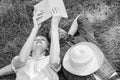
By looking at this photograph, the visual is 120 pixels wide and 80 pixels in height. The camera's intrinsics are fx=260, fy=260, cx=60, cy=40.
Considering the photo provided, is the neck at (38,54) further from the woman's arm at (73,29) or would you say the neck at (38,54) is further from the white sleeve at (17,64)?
the woman's arm at (73,29)

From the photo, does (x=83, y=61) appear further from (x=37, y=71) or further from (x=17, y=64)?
(x=17, y=64)

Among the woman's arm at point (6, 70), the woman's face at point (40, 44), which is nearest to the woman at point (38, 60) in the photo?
the woman's face at point (40, 44)

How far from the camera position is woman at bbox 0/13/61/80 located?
9.39 ft

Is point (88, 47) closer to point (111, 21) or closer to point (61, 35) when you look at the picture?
point (61, 35)

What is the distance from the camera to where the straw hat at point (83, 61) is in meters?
2.66

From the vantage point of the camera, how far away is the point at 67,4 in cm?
387

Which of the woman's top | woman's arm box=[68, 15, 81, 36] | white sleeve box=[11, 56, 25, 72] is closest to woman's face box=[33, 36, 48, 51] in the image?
the woman's top

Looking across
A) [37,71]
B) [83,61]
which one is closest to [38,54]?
[37,71]

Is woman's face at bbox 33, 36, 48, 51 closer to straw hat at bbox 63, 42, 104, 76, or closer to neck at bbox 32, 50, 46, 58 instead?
neck at bbox 32, 50, 46, 58

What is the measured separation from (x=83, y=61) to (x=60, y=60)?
43cm

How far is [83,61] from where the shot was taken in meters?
2.66

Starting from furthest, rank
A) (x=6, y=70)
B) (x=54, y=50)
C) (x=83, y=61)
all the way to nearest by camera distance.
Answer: (x=6, y=70) < (x=54, y=50) < (x=83, y=61)

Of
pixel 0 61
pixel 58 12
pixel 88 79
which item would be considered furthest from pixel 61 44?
pixel 0 61

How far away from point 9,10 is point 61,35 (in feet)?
3.52
